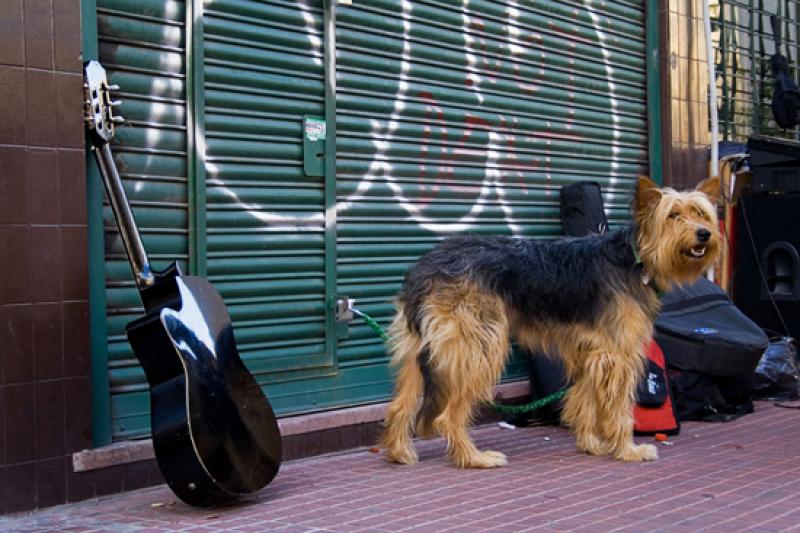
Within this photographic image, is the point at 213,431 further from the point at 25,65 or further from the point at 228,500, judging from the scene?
the point at 25,65

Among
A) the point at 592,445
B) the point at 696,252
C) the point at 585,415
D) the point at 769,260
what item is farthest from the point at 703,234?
the point at 769,260

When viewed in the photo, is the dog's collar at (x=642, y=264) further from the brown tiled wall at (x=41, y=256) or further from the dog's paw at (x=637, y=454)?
the brown tiled wall at (x=41, y=256)

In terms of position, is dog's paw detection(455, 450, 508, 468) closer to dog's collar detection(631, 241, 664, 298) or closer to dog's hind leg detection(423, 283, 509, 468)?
dog's hind leg detection(423, 283, 509, 468)

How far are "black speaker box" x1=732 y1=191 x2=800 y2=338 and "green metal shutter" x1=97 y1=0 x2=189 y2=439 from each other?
617 centimetres

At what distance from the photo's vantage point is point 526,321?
6.67 meters

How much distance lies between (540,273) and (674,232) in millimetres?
836

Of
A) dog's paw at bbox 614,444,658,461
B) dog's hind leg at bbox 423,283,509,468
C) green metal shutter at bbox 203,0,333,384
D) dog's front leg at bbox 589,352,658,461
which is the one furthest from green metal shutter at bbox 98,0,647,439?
dog's paw at bbox 614,444,658,461

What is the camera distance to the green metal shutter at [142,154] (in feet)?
19.2

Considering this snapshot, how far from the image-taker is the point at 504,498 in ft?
18.2

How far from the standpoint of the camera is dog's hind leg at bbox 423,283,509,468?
6.30m

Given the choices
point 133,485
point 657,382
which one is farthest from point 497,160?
point 133,485

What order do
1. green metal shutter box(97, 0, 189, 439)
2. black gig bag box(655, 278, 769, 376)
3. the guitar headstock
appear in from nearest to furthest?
the guitar headstock < green metal shutter box(97, 0, 189, 439) < black gig bag box(655, 278, 769, 376)

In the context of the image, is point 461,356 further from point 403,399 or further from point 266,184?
point 266,184

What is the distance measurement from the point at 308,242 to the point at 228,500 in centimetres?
209
